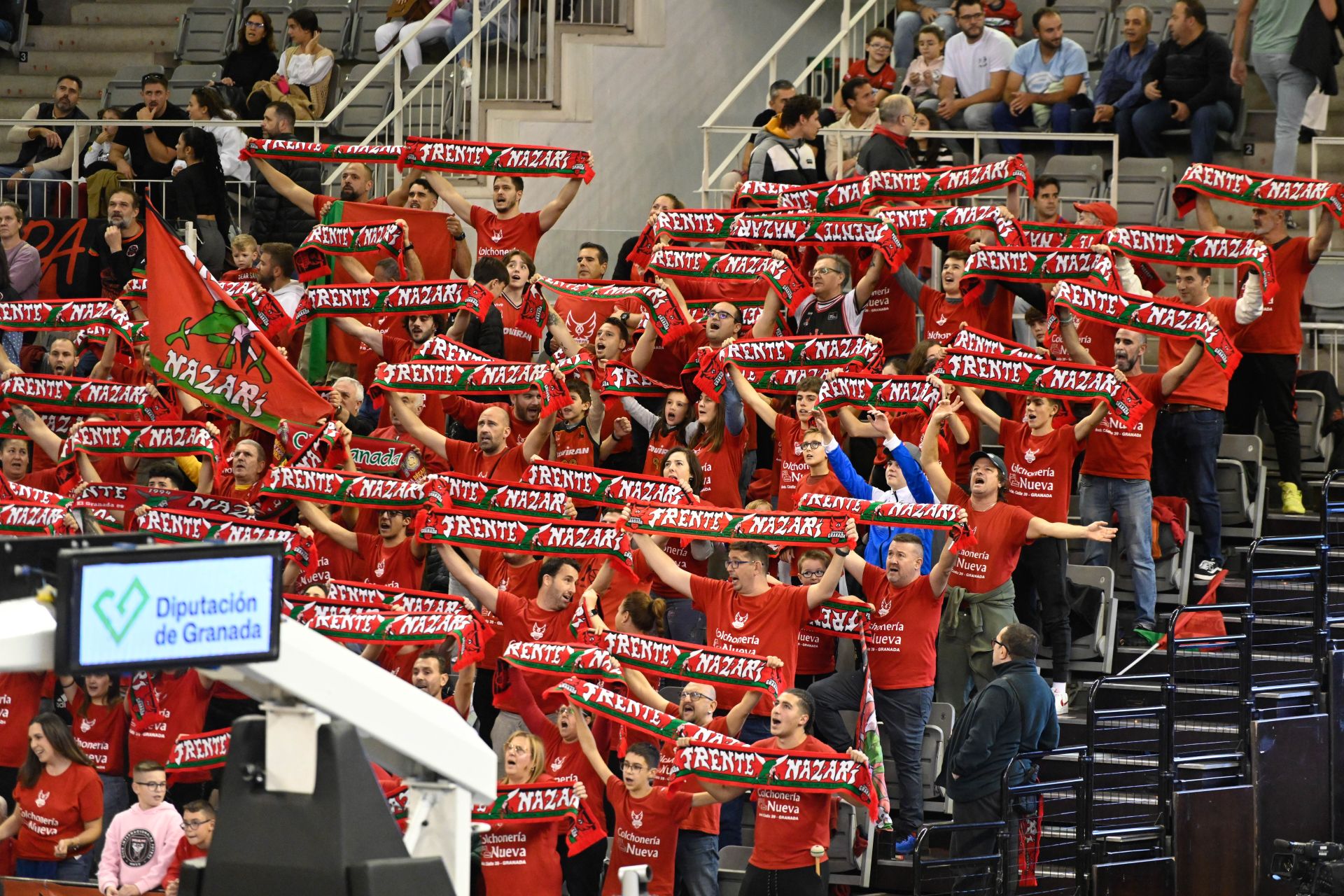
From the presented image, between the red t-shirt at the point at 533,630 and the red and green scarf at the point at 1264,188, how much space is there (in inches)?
210

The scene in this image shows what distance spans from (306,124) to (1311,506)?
854 centimetres

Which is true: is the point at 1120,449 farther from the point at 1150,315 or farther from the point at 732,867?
the point at 732,867

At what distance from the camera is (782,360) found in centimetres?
1204

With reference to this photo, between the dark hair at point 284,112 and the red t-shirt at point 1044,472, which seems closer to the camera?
the red t-shirt at point 1044,472

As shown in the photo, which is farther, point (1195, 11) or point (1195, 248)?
point (1195, 11)

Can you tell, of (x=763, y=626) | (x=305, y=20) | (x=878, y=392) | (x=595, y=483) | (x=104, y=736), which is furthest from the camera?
(x=305, y=20)

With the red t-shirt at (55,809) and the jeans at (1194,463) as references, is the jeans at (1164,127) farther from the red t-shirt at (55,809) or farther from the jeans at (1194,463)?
the red t-shirt at (55,809)

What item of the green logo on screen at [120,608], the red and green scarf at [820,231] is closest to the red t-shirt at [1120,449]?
the red and green scarf at [820,231]

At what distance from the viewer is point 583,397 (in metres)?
12.2

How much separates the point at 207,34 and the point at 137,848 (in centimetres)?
1185

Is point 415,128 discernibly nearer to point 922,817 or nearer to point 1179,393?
point 1179,393

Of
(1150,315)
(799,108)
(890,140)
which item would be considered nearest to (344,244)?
(799,108)

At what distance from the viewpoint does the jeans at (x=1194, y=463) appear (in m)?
12.1

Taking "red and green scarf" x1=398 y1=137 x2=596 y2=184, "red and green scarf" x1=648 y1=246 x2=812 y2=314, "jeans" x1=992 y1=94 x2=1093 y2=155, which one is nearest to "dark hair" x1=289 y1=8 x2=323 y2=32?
"red and green scarf" x1=398 y1=137 x2=596 y2=184
